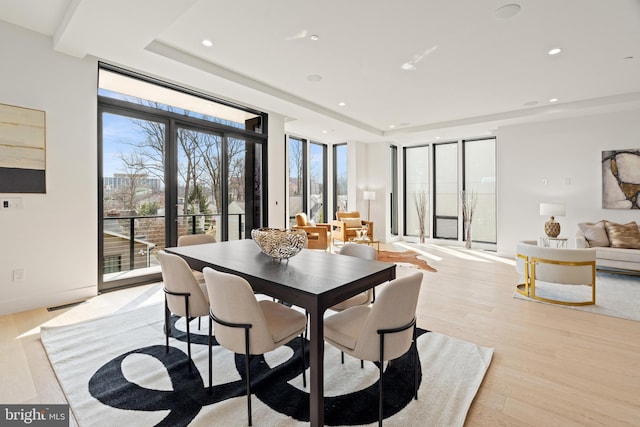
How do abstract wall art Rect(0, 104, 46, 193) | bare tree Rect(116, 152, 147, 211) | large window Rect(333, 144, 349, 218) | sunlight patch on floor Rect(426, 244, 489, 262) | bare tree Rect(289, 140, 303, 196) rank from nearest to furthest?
abstract wall art Rect(0, 104, 46, 193) → bare tree Rect(116, 152, 147, 211) → sunlight patch on floor Rect(426, 244, 489, 262) → bare tree Rect(289, 140, 303, 196) → large window Rect(333, 144, 349, 218)

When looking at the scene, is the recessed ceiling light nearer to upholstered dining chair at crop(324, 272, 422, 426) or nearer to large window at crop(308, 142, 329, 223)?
upholstered dining chair at crop(324, 272, 422, 426)

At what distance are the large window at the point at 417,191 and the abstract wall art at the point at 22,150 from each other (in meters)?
7.93

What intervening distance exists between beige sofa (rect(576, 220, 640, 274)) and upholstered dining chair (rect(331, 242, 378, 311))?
13.8ft

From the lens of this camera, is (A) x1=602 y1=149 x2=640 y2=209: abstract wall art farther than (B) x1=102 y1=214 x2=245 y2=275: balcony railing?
Yes

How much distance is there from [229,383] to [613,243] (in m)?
6.00

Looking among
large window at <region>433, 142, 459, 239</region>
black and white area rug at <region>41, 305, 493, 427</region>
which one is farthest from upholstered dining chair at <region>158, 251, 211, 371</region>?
large window at <region>433, 142, 459, 239</region>

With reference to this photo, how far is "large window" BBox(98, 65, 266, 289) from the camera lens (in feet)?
13.0

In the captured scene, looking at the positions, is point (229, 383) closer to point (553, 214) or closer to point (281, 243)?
point (281, 243)

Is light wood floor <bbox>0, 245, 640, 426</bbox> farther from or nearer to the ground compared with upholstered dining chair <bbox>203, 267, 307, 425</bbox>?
nearer to the ground

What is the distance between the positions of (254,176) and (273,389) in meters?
4.24

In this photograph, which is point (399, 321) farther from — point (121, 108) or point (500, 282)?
point (121, 108)

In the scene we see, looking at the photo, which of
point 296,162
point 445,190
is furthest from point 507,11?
point 445,190

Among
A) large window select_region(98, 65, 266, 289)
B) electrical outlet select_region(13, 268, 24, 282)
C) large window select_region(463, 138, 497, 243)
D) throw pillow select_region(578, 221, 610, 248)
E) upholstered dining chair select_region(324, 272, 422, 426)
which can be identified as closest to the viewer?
upholstered dining chair select_region(324, 272, 422, 426)

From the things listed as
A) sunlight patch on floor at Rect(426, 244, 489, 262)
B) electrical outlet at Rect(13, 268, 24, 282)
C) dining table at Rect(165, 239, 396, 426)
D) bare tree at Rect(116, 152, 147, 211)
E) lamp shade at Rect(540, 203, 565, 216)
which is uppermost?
bare tree at Rect(116, 152, 147, 211)
